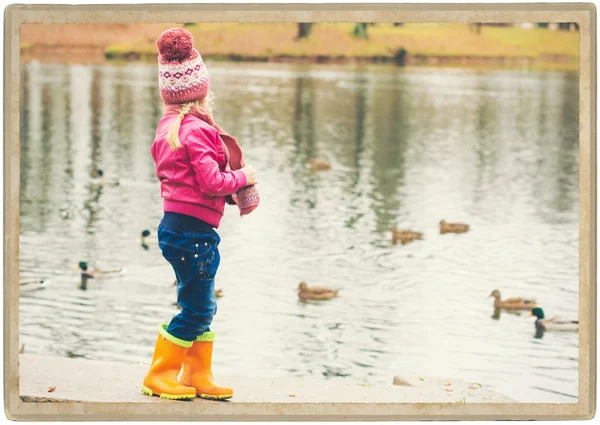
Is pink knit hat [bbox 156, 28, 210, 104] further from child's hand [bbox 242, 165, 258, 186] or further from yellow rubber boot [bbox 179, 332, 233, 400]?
yellow rubber boot [bbox 179, 332, 233, 400]

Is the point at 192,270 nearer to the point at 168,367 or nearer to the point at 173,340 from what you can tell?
the point at 173,340

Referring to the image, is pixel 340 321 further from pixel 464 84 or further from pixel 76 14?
pixel 464 84

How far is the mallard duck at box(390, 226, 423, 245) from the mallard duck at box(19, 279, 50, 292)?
512 centimetres

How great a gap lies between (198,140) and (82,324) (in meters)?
6.36

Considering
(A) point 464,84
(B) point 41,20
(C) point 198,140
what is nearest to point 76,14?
(B) point 41,20

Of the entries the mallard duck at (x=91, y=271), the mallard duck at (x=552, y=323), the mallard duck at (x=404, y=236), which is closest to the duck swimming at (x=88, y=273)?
the mallard duck at (x=91, y=271)

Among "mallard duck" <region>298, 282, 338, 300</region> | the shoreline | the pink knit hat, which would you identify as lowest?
"mallard duck" <region>298, 282, 338, 300</region>

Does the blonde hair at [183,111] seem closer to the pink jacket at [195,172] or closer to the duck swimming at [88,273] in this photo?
the pink jacket at [195,172]

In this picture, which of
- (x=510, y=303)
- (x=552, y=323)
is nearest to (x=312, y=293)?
(x=510, y=303)

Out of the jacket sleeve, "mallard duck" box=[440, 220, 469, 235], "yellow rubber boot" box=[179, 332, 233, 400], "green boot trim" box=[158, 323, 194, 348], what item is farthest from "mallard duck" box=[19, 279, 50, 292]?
the jacket sleeve

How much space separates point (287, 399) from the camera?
267 inches

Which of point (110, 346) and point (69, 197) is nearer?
point (110, 346)

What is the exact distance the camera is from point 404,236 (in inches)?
675

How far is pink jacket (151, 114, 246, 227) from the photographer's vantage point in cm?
621
